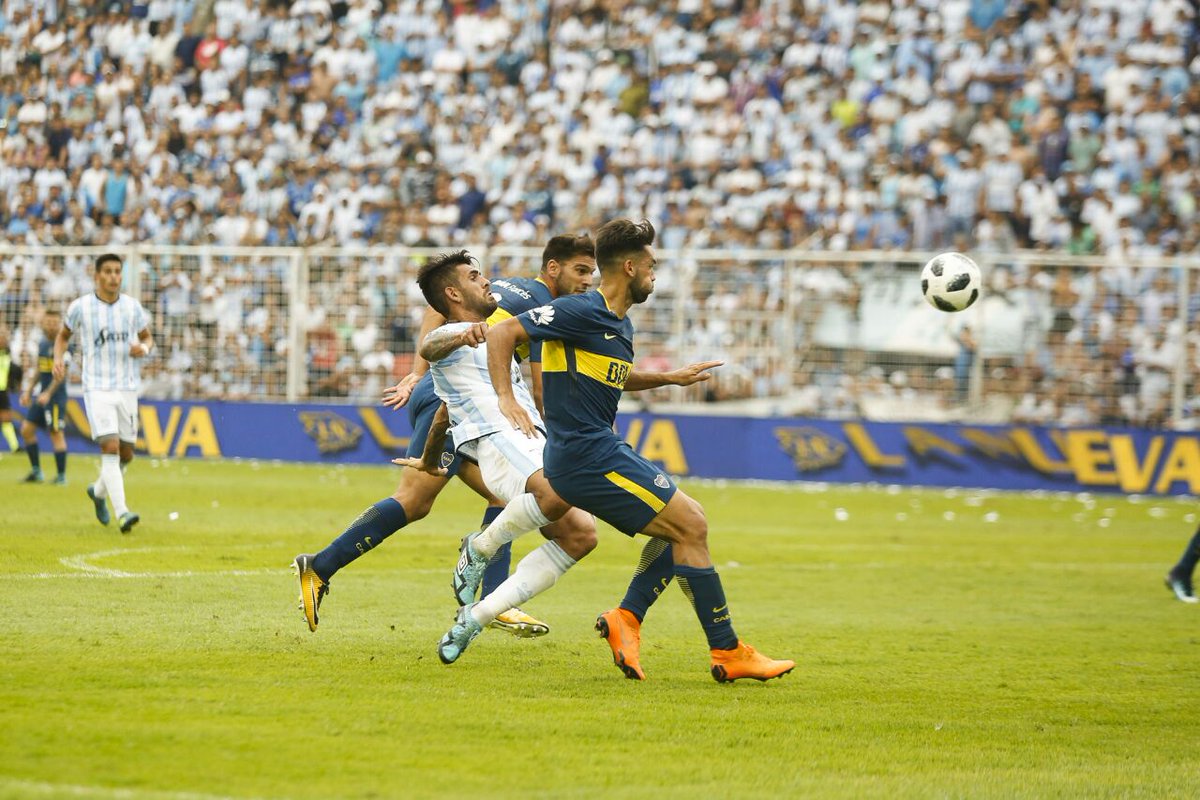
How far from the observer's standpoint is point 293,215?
1143 inches

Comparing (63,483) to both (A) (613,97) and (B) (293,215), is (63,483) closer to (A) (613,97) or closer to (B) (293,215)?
(B) (293,215)

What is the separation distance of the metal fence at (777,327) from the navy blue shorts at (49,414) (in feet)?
14.8

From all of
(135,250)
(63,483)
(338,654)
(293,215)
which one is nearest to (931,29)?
(293,215)

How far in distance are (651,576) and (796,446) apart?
14.6m

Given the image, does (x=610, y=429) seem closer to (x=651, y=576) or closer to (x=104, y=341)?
(x=651, y=576)

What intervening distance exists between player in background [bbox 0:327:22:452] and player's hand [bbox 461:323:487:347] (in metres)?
15.7

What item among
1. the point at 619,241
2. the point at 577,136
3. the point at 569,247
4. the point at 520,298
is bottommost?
the point at 520,298

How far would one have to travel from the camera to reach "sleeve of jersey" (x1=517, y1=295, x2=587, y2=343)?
293 inches

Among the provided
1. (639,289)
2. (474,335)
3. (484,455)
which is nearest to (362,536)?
(484,455)

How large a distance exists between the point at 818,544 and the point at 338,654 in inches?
316

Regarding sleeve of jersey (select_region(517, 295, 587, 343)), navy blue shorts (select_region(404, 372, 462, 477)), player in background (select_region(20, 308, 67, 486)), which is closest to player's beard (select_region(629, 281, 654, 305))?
sleeve of jersey (select_region(517, 295, 587, 343))

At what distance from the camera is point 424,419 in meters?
9.12

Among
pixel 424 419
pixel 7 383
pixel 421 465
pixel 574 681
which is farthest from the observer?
pixel 7 383

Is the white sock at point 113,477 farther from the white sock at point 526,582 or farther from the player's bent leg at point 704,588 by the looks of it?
the player's bent leg at point 704,588
